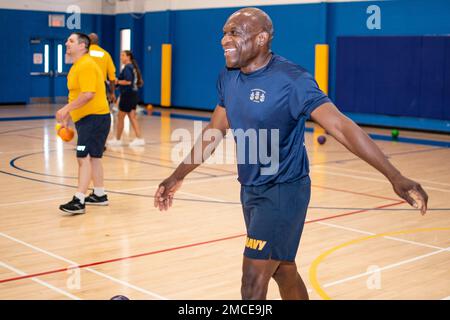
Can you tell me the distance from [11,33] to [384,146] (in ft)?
49.4

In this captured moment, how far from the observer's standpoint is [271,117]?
3830 mm

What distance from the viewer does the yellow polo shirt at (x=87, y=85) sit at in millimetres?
7895

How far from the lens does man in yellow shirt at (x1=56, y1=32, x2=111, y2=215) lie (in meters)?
7.89

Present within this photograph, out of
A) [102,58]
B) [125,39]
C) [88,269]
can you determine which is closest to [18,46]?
[125,39]

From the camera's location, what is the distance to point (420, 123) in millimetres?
18125

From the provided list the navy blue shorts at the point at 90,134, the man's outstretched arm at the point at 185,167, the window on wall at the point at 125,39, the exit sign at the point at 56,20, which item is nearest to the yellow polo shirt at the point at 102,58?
the navy blue shorts at the point at 90,134

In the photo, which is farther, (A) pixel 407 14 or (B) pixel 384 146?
(A) pixel 407 14

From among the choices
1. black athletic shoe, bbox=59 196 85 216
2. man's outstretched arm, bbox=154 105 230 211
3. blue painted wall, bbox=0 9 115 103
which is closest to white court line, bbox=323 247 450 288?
man's outstretched arm, bbox=154 105 230 211

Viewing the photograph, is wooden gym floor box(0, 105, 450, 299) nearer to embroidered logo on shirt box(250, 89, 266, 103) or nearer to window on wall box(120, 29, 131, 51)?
embroidered logo on shirt box(250, 89, 266, 103)

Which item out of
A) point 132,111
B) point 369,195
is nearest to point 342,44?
point 132,111

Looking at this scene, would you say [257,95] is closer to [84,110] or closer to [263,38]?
[263,38]

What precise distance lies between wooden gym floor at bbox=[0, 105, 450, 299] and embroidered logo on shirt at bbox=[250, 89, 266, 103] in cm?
204

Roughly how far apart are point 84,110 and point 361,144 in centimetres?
508

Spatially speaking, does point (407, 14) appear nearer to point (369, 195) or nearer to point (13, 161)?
point (369, 195)
